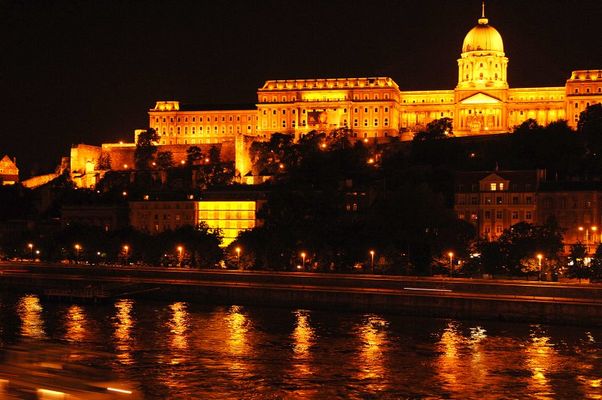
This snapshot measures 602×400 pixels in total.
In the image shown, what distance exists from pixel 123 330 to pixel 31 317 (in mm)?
6403

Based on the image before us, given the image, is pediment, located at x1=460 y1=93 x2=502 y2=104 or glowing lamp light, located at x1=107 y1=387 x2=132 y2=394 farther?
pediment, located at x1=460 y1=93 x2=502 y2=104

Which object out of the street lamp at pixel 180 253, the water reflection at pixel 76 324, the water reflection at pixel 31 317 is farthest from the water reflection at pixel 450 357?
the street lamp at pixel 180 253

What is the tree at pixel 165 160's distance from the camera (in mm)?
114750

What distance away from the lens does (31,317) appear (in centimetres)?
4650

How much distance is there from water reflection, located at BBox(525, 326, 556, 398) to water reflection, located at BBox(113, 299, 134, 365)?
500 inches

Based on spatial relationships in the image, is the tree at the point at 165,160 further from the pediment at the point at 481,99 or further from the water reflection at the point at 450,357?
the water reflection at the point at 450,357

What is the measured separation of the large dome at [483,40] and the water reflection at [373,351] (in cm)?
7657

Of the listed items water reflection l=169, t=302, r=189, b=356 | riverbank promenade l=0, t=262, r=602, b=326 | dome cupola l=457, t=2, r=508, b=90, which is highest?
dome cupola l=457, t=2, r=508, b=90

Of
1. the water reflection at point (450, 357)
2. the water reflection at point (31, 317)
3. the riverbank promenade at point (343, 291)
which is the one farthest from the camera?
the riverbank promenade at point (343, 291)

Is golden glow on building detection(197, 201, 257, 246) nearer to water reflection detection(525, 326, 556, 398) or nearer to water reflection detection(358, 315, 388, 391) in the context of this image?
water reflection detection(358, 315, 388, 391)

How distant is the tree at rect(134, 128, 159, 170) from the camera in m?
116

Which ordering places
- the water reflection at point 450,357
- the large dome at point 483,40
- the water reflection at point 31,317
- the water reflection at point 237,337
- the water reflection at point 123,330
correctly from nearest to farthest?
the water reflection at point 450,357
the water reflection at point 237,337
the water reflection at point 123,330
the water reflection at point 31,317
the large dome at point 483,40

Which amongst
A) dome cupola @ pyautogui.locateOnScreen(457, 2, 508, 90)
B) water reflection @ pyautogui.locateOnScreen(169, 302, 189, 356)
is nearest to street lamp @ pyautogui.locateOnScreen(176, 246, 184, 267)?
water reflection @ pyautogui.locateOnScreen(169, 302, 189, 356)

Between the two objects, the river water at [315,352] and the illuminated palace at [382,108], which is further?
the illuminated palace at [382,108]
